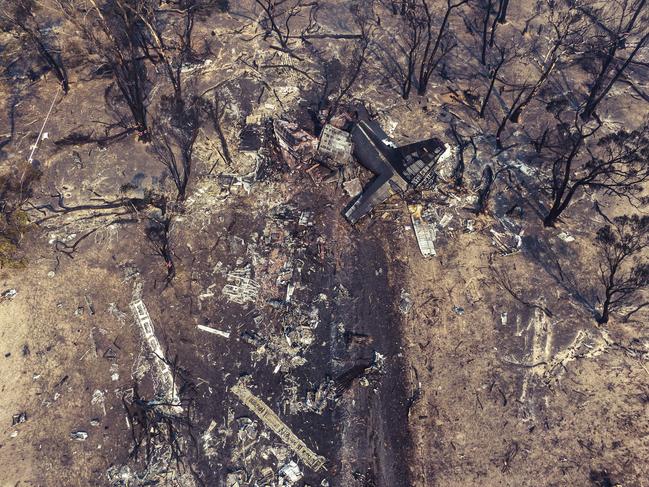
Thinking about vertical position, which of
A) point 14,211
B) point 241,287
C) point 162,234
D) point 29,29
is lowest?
point 241,287

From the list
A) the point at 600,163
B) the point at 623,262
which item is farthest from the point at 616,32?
the point at 623,262

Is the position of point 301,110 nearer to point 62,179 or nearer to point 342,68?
point 342,68

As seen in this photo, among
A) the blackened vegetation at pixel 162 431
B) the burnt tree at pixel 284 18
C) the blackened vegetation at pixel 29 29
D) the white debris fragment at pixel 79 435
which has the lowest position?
the white debris fragment at pixel 79 435

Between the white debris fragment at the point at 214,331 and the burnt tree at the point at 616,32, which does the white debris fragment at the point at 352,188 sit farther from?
the burnt tree at the point at 616,32

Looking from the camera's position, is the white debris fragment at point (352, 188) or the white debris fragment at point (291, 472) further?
the white debris fragment at point (352, 188)

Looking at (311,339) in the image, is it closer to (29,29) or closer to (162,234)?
(162,234)

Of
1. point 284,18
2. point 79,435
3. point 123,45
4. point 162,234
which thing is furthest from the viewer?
point 284,18

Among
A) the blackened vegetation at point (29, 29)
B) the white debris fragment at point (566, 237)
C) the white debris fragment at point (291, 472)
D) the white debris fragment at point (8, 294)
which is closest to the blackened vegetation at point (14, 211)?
the white debris fragment at point (8, 294)

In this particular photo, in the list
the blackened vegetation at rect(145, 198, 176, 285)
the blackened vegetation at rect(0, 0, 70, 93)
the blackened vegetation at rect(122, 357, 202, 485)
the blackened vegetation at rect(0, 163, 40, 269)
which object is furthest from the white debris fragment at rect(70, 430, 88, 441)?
the blackened vegetation at rect(0, 0, 70, 93)

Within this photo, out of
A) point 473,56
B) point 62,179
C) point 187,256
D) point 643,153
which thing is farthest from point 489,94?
point 62,179

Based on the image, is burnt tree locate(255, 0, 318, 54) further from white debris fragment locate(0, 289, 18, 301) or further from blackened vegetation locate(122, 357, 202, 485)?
blackened vegetation locate(122, 357, 202, 485)

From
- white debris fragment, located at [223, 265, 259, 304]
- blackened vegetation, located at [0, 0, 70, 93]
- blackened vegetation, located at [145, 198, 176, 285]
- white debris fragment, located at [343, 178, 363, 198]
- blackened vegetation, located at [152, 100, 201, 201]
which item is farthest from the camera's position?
blackened vegetation, located at [0, 0, 70, 93]
